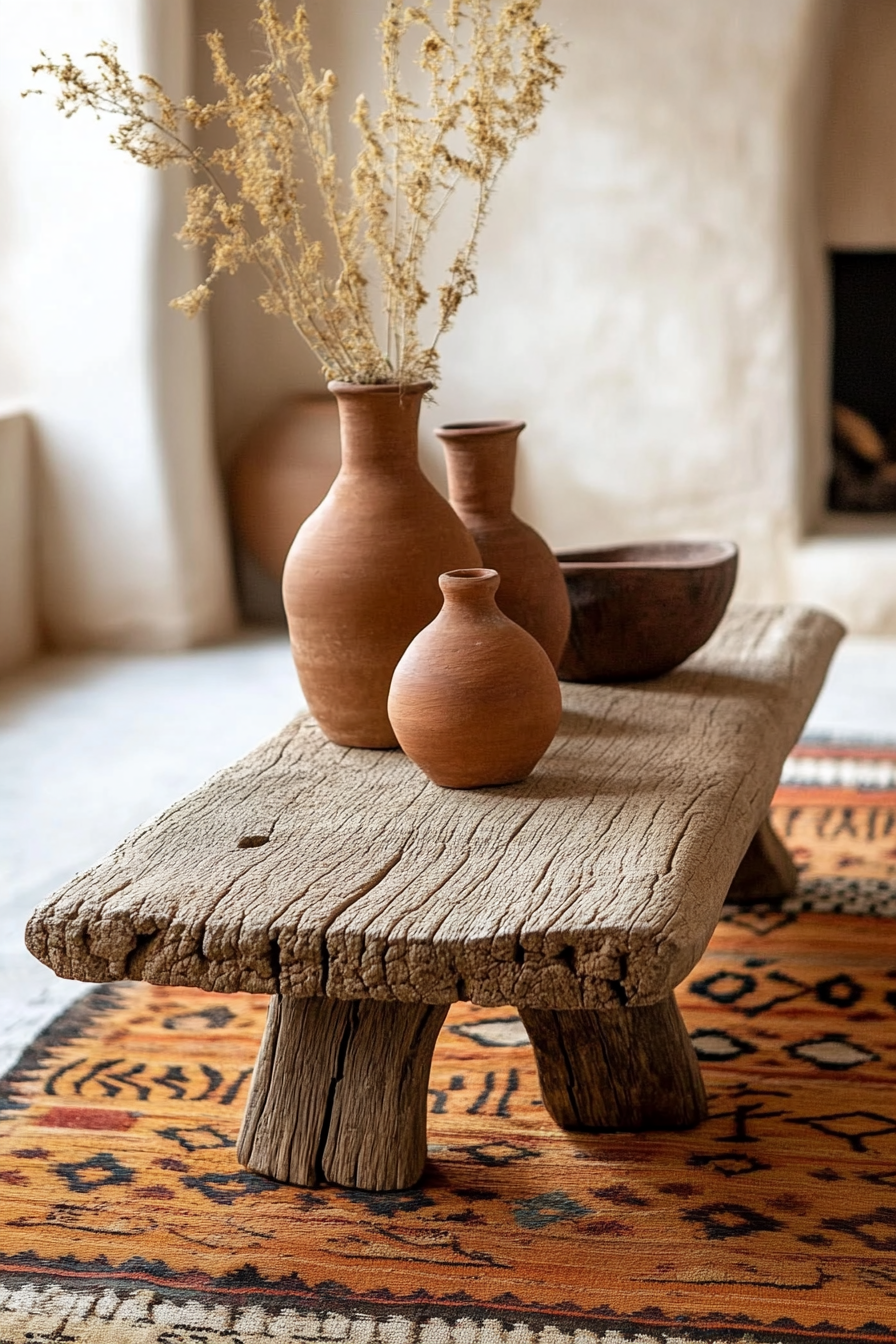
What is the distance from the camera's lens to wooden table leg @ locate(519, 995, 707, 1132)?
167cm

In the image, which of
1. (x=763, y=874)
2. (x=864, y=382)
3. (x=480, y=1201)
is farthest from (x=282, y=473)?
(x=480, y=1201)

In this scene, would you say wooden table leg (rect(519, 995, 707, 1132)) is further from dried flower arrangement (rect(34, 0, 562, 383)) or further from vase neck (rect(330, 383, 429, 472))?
dried flower arrangement (rect(34, 0, 562, 383))

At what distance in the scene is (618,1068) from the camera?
Answer: 5.55 feet

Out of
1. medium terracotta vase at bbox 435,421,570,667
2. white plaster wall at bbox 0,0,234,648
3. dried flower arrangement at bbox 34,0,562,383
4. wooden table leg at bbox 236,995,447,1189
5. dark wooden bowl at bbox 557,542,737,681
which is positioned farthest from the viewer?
white plaster wall at bbox 0,0,234,648

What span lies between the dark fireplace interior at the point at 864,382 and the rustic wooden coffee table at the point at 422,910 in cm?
274

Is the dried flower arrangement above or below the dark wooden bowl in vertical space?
above

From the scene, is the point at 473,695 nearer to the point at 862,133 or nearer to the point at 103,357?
the point at 103,357

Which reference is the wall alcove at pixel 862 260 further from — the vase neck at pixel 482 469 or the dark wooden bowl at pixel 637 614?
the vase neck at pixel 482 469

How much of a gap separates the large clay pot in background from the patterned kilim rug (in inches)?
95.4

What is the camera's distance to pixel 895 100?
4.29 meters

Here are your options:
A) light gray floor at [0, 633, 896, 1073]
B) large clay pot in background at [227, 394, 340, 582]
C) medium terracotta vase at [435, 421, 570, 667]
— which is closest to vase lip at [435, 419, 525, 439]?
medium terracotta vase at [435, 421, 570, 667]

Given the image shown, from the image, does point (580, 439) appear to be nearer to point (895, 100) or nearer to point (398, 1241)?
point (895, 100)

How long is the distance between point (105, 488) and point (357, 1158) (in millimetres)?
3047

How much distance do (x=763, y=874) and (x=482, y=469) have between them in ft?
2.83
